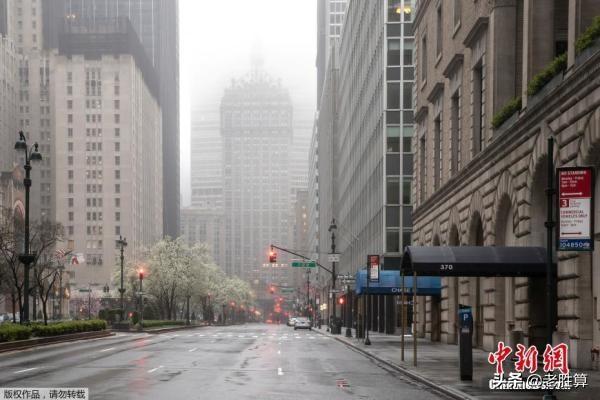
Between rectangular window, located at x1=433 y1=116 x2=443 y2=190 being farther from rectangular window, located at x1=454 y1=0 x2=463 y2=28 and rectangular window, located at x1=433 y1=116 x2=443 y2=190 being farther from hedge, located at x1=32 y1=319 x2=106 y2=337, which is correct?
hedge, located at x1=32 y1=319 x2=106 y2=337

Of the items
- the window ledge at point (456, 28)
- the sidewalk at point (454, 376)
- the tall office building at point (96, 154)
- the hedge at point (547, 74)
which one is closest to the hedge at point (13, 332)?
the sidewalk at point (454, 376)

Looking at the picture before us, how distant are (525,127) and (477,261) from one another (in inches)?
195

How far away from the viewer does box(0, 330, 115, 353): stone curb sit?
116 ft

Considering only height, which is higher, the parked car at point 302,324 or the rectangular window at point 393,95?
the rectangular window at point 393,95

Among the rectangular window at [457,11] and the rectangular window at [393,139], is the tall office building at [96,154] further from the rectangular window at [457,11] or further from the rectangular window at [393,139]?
the rectangular window at [457,11]

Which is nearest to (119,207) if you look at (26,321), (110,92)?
(110,92)

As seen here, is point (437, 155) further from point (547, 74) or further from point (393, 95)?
point (393, 95)

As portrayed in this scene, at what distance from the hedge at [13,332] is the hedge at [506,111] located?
22.7 m

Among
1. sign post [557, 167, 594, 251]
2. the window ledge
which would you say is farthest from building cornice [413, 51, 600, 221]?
the window ledge

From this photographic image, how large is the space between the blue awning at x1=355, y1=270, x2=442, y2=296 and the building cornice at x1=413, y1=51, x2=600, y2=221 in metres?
6.63

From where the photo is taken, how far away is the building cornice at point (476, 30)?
34.2 metres

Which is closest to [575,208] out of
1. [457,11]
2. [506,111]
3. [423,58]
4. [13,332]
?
[506,111]

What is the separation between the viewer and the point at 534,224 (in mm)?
28078

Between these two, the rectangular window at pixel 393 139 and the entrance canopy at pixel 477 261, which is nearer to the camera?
the entrance canopy at pixel 477 261
